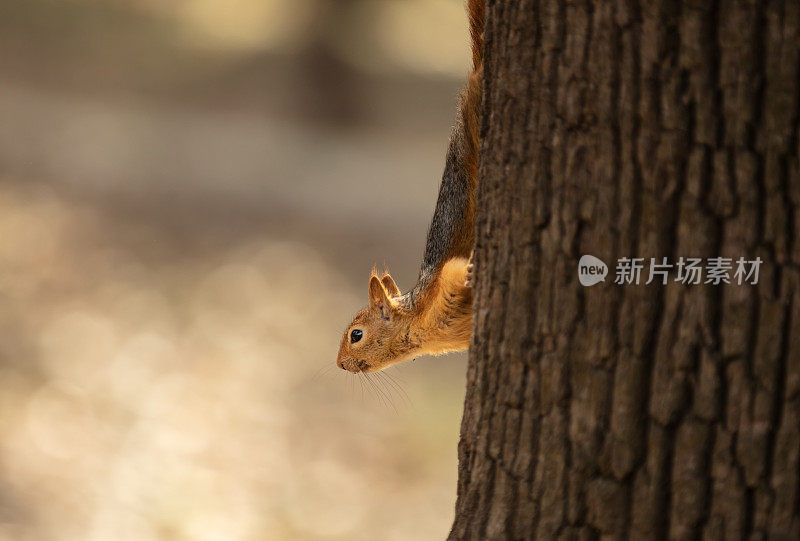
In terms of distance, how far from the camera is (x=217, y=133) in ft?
21.1

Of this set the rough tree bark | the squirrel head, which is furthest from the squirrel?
the rough tree bark

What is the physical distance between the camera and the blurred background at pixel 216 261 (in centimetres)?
334

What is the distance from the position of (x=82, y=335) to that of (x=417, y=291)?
8.65ft

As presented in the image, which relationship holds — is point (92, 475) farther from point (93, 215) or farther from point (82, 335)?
point (93, 215)

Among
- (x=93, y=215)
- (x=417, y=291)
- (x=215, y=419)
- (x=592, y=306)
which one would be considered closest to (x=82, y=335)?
(x=215, y=419)

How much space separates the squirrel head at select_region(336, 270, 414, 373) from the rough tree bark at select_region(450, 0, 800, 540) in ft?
2.80

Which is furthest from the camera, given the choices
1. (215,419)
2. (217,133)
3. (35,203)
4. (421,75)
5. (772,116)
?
(421,75)

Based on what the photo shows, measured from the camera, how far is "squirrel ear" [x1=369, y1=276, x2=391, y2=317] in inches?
82.8

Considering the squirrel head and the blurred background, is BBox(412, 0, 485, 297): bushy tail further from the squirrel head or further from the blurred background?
the blurred background

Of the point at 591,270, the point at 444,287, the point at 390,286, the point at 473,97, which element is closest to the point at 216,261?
the point at 390,286

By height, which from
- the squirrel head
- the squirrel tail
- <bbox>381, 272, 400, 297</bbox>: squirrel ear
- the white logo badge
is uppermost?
the squirrel tail

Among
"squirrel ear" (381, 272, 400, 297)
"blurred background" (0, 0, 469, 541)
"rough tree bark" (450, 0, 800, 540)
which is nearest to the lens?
"rough tree bark" (450, 0, 800, 540)

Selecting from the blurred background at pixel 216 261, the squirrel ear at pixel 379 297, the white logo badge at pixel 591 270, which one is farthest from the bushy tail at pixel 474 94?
the blurred background at pixel 216 261

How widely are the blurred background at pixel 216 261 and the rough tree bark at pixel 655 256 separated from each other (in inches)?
58.3
